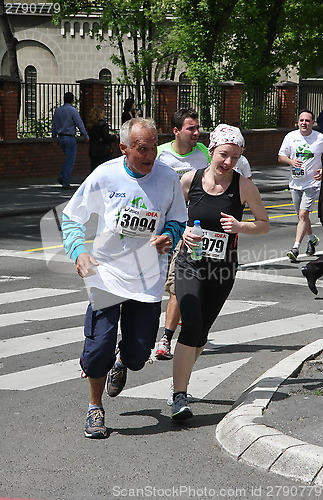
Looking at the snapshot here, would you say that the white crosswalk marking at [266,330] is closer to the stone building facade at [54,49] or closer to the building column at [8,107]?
the building column at [8,107]

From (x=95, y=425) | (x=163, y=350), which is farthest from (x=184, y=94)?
(x=95, y=425)

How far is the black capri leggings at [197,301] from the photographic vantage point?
20.8 ft

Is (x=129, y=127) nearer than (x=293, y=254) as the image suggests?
Yes

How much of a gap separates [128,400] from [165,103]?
23.6 meters

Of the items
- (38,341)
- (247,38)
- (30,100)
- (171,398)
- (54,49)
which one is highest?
(247,38)

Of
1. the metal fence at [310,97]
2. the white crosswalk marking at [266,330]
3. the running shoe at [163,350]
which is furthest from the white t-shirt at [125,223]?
the metal fence at [310,97]

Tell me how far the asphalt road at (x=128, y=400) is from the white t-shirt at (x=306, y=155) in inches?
73.7

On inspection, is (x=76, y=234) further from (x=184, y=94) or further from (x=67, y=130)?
(x=184, y=94)

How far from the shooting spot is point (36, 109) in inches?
1013

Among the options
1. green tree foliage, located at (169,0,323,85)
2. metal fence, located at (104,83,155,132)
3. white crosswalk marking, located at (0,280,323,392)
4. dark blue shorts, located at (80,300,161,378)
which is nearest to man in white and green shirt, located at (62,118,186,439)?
dark blue shorts, located at (80,300,161,378)

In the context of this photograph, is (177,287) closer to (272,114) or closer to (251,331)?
(251,331)

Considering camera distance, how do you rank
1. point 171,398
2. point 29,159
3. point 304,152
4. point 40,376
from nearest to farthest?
point 171,398 < point 40,376 < point 304,152 < point 29,159

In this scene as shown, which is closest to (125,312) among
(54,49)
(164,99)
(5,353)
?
(5,353)

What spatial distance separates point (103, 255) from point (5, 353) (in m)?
2.34
